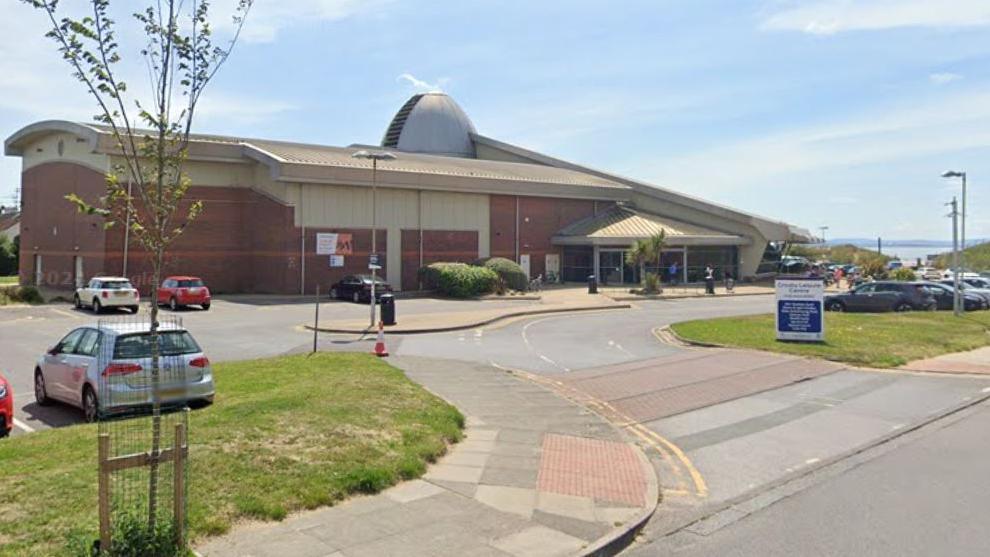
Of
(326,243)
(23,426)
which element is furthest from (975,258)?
(23,426)

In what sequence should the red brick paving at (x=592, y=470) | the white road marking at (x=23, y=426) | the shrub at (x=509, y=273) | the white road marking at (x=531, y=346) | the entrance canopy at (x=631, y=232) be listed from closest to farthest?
the red brick paving at (x=592, y=470) < the white road marking at (x=23, y=426) < the white road marking at (x=531, y=346) < the shrub at (x=509, y=273) < the entrance canopy at (x=631, y=232)

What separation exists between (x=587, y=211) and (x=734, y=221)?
35.8ft

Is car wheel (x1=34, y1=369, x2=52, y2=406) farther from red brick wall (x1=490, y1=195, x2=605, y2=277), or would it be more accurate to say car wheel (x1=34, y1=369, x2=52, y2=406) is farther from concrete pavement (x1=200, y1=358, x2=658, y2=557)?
red brick wall (x1=490, y1=195, x2=605, y2=277)

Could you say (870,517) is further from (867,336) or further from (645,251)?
(645,251)

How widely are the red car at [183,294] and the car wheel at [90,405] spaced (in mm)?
22611

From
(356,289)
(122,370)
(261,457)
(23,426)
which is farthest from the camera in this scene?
(356,289)

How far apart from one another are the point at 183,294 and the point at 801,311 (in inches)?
979

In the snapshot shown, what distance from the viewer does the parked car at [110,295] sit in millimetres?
30672

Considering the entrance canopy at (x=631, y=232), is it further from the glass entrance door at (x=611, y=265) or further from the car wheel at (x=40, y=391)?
the car wheel at (x=40, y=391)

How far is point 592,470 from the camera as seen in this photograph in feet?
28.5

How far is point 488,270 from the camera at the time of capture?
42.4 metres

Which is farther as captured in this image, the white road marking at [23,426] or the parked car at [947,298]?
the parked car at [947,298]

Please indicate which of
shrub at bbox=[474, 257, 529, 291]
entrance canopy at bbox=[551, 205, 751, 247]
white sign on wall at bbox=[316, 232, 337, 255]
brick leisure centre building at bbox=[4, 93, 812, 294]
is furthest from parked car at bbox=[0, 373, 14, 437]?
entrance canopy at bbox=[551, 205, 751, 247]

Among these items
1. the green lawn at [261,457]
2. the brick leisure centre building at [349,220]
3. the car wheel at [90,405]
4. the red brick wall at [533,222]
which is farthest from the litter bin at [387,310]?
the red brick wall at [533,222]
